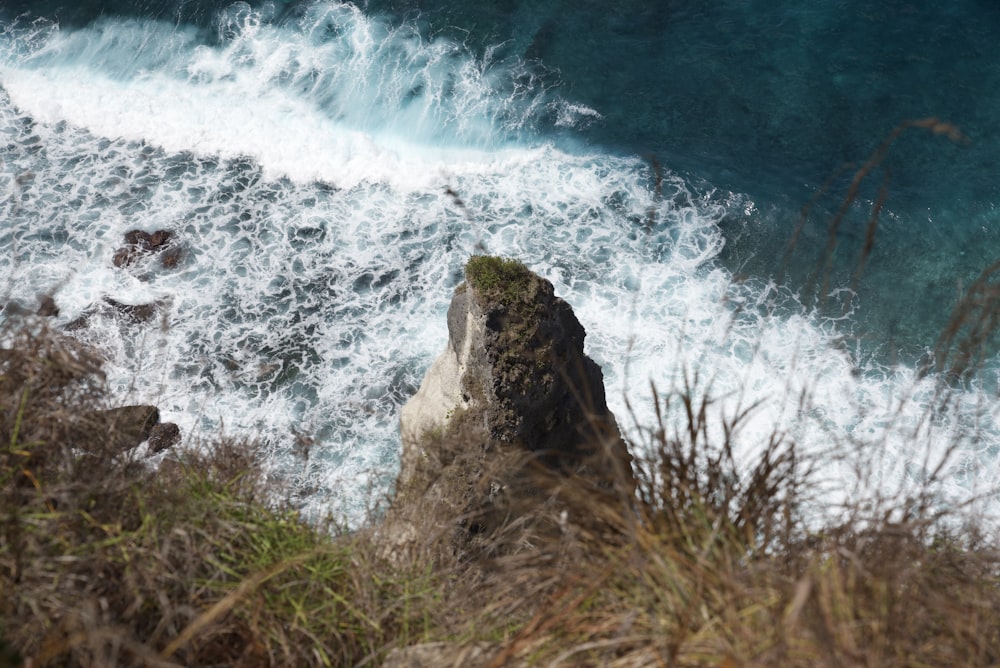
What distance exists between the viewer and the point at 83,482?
3.90 meters

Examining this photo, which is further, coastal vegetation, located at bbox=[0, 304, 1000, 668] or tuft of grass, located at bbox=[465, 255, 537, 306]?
tuft of grass, located at bbox=[465, 255, 537, 306]

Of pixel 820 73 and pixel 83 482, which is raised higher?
pixel 820 73

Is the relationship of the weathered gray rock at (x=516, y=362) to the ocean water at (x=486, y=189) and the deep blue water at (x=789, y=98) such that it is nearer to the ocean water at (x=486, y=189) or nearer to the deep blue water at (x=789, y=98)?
the ocean water at (x=486, y=189)

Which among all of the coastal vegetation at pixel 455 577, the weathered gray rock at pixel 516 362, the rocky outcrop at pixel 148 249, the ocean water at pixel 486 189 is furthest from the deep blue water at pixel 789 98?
the coastal vegetation at pixel 455 577

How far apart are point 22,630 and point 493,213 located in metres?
11.7

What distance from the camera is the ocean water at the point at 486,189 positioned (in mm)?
12164

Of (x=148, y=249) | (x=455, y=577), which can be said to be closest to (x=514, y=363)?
(x=455, y=577)

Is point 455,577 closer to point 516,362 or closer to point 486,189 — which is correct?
point 516,362

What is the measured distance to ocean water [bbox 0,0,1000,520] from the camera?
39.9 feet

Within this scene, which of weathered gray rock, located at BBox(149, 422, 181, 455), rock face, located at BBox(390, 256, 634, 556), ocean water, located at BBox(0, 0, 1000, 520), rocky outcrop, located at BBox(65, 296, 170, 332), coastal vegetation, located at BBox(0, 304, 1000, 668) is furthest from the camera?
rocky outcrop, located at BBox(65, 296, 170, 332)

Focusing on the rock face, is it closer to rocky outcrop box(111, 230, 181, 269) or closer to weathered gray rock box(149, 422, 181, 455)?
weathered gray rock box(149, 422, 181, 455)

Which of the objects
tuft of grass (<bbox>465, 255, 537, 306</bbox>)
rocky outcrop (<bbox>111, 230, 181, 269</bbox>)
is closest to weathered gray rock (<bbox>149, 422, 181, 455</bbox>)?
rocky outcrop (<bbox>111, 230, 181, 269</bbox>)

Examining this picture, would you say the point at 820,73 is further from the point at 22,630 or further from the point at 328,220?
the point at 22,630

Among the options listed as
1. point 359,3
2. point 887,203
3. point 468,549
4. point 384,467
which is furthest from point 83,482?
point 359,3
